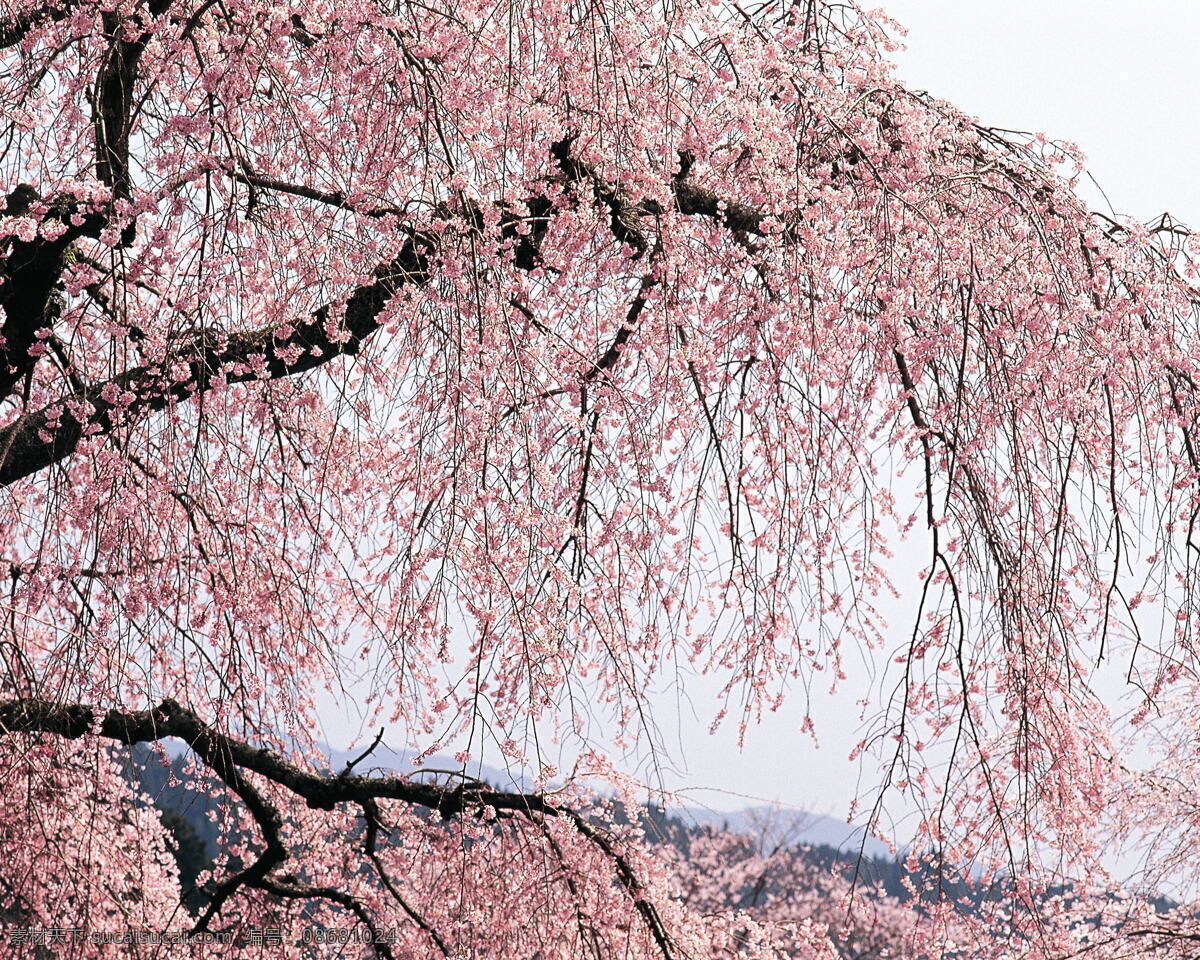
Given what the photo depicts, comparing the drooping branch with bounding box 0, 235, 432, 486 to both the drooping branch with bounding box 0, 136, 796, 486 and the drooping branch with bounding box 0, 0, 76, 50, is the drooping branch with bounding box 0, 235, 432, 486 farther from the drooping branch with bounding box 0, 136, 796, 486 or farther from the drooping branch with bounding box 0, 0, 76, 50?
the drooping branch with bounding box 0, 0, 76, 50

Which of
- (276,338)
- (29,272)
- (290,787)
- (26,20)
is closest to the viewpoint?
(276,338)

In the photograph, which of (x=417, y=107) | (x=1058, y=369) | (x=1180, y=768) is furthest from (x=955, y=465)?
(x=1180, y=768)

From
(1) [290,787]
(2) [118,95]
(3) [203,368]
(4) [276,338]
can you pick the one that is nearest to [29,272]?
(2) [118,95]

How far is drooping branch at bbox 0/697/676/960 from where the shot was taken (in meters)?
3.44

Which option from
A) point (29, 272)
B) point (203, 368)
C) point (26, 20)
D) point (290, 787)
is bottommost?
point (290, 787)

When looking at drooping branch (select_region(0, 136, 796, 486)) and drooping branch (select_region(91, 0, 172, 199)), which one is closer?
drooping branch (select_region(0, 136, 796, 486))

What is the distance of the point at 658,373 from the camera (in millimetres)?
3182

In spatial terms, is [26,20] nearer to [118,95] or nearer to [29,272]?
[118,95]

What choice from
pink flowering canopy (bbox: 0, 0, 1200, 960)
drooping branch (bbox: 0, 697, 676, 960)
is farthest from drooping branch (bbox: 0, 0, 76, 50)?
drooping branch (bbox: 0, 697, 676, 960)

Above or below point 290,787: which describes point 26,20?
above

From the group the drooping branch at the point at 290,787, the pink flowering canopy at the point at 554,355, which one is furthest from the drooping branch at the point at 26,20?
the drooping branch at the point at 290,787

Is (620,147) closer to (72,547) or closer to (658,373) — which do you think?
(658,373)

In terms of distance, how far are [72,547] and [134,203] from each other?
4.48 feet

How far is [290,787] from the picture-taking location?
3.90 m
